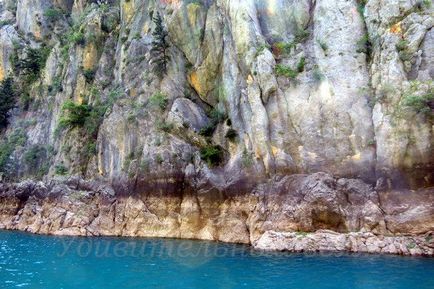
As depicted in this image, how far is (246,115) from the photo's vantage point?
3322cm

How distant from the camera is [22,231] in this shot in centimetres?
4119

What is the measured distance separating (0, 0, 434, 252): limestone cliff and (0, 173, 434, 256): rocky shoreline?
5.1 inches

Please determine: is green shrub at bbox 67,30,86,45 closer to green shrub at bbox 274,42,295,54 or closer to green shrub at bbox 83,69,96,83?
green shrub at bbox 83,69,96,83

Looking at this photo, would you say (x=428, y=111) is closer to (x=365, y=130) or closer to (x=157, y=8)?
(x=365, y=130)

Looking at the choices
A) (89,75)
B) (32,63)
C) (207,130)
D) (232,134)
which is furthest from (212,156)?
(32,63)

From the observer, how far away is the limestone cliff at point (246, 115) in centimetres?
2675

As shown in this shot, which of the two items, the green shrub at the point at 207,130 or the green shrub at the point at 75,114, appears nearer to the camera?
the green shrub at the point at 207,130

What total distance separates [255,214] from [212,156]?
6.57 m

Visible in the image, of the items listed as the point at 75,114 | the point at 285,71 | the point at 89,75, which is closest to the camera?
the point at 285,71

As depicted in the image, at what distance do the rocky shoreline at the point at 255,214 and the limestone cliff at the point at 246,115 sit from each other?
0.42 feet

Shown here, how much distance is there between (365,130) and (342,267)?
10.9m

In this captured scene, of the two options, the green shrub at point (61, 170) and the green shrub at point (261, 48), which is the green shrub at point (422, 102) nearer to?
the green shrub at point (261, 48)

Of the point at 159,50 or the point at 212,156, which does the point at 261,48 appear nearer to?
the point at 212,156

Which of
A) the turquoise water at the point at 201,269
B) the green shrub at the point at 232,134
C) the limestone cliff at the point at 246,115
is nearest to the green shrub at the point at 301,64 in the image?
the limestone cliff at the point at 246,115
